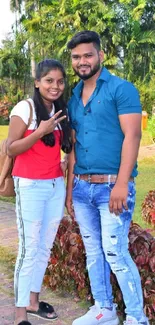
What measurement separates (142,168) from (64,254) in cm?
673

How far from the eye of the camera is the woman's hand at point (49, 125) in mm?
2633

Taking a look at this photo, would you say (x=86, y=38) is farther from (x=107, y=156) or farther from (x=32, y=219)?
(x=32, y=219)

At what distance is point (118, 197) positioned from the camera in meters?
2.55

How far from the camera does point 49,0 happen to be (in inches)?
1190

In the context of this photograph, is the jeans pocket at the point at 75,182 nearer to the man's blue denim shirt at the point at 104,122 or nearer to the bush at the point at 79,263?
the man's blue denim shirt at the point at 104,122

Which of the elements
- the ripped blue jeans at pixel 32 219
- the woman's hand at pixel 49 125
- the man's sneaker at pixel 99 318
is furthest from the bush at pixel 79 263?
the woman's hand at pixel 49 125

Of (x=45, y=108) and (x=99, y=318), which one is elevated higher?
(x=45, y=108)

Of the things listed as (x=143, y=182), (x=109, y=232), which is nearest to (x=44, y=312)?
(x=109, y=232)

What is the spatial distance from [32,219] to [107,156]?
0.57 metres

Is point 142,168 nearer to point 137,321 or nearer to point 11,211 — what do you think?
point 11,211

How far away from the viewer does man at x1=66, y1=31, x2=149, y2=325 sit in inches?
100

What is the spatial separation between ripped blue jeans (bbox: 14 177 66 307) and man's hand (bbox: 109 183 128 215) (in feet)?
1.39

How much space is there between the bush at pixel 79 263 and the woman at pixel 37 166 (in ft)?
1.81

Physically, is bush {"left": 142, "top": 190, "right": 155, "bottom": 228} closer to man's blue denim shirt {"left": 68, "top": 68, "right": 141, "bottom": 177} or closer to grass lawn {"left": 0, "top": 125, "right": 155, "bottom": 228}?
grass lawn {"left": 0, "top": 125, "right": 155, "bottom": 228}
